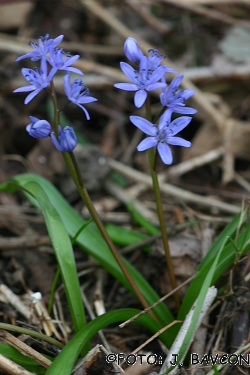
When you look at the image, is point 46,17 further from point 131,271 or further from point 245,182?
point 131,271

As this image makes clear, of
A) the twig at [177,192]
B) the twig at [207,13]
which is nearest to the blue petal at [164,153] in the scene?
the twig at [177,192]

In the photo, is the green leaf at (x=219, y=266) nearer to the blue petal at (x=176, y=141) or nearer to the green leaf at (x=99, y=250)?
the green leaf at (x=99, y=250)

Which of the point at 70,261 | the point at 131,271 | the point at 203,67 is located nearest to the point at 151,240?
the point at 131,271

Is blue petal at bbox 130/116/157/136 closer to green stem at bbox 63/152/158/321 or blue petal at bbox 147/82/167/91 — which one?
blue petal at bbox 147/82/167/91

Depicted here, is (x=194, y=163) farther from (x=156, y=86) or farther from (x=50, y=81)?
(x=50, y=81)

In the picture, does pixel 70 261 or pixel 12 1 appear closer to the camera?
pixel 70 261
